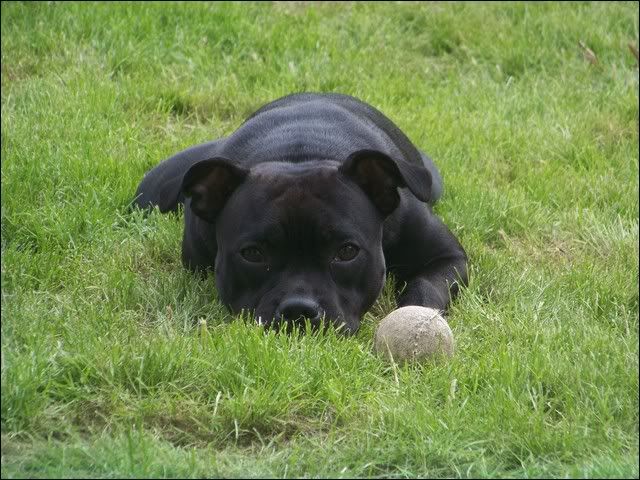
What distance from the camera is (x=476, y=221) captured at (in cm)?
679

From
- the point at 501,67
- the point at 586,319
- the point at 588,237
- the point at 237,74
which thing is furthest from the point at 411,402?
the point at 501,67

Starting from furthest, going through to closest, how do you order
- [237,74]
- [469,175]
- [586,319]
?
[237,74] < [469,175] < [586,319]

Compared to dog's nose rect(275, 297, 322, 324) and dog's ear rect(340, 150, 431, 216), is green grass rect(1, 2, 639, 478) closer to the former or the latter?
dog's nose rect(275, 297, 322, 324)

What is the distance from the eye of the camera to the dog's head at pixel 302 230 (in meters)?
5.17

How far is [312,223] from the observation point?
5191 millimetres

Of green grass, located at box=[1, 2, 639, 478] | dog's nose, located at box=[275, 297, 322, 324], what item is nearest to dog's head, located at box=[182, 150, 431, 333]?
dog's nose, located at box=[275, 297, 322, 324]

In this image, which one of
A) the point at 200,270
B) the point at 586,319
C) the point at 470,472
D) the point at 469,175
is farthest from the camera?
the point at 469,175

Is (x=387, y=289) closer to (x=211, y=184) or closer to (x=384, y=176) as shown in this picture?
(x=384, y=176)

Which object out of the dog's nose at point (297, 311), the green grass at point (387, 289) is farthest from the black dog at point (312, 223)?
the green grass at point (387, 289)

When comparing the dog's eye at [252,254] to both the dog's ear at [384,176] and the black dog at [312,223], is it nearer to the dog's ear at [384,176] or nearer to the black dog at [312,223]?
the black dog at [312,223]

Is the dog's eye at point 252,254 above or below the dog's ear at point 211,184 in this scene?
below

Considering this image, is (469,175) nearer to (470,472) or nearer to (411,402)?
(411,402)

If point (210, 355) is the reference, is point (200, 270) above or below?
below

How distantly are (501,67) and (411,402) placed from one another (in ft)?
18.2
